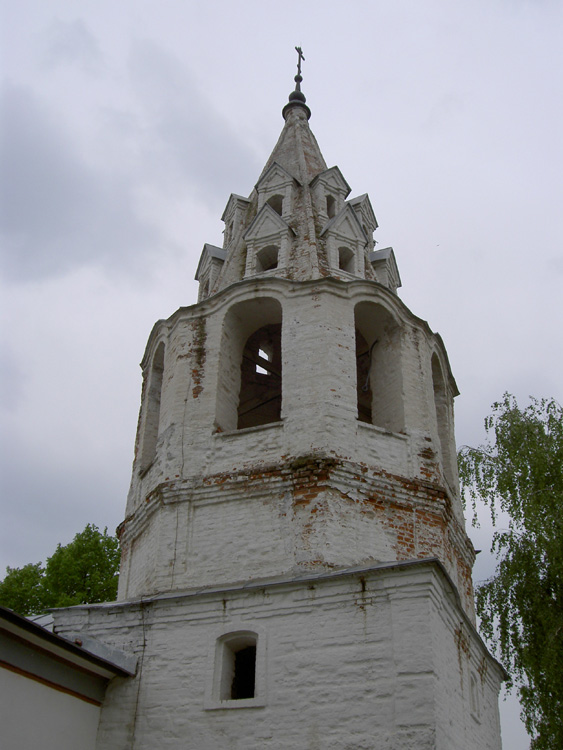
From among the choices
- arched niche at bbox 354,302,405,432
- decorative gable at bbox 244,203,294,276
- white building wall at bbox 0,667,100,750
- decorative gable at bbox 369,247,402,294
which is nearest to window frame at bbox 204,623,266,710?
white building wall at bbox 0,667,100,750

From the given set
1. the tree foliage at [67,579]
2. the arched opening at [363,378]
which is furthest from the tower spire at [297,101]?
the tree foliage at [67,579]

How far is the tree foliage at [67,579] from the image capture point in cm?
1884

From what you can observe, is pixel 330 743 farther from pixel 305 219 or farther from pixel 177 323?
pixel 305 219

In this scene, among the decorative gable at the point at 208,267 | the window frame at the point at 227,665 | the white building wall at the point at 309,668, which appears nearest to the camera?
the white building wall at the point at 309,668

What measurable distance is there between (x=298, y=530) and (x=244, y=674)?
186 centimetres

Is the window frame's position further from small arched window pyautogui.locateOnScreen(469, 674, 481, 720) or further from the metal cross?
the metal cross

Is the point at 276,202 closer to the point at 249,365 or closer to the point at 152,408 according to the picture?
the point at 249,365

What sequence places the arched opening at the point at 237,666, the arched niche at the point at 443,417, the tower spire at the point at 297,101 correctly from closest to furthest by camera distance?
the arched opening at the point at 237,666, the arched niche at the point at 443,417, the tower spire at the point at 297,101

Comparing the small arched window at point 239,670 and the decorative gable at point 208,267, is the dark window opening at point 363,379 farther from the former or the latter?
the small arched window at point 239,670

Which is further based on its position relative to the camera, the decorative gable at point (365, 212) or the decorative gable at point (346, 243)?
the decorative gable at point (365, 212)

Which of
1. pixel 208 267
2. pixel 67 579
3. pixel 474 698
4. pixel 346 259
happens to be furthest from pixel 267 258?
pixel 67 579

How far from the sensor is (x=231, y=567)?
10.1 m

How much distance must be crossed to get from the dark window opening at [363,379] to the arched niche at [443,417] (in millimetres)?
1218

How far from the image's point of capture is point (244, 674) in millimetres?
9359
